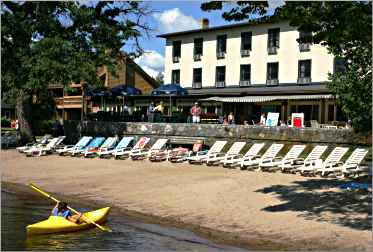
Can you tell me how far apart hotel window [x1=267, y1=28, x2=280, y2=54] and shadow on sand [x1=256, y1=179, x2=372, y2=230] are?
31724 millimetres

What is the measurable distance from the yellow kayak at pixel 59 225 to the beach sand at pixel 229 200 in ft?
5.05

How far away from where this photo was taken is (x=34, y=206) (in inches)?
671

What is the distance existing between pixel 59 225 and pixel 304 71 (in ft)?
119

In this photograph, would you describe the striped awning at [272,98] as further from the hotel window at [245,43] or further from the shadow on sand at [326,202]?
the shadow on sand at [326,202]

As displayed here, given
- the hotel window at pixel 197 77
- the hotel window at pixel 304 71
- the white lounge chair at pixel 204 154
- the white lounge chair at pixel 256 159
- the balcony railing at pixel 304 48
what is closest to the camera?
the white lounge chair at pixel 256 159

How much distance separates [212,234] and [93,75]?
65.2 ft

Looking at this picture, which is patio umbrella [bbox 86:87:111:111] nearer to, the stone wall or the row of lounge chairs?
the stone wall

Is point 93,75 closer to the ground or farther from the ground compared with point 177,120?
farther from the ground

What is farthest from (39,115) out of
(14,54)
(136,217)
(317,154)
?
(136,217)

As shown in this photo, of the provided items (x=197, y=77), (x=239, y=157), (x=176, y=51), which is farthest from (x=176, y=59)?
(x=239, y=157)

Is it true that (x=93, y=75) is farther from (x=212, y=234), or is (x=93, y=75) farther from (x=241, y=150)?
(x=212, y=234)

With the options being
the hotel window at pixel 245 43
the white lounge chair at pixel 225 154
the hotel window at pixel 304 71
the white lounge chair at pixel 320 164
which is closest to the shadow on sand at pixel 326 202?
the white lounge chair at pixel 320 164

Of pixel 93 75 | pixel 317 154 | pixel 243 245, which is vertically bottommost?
pixel 243 245

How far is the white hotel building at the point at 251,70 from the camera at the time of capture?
1649 inches
